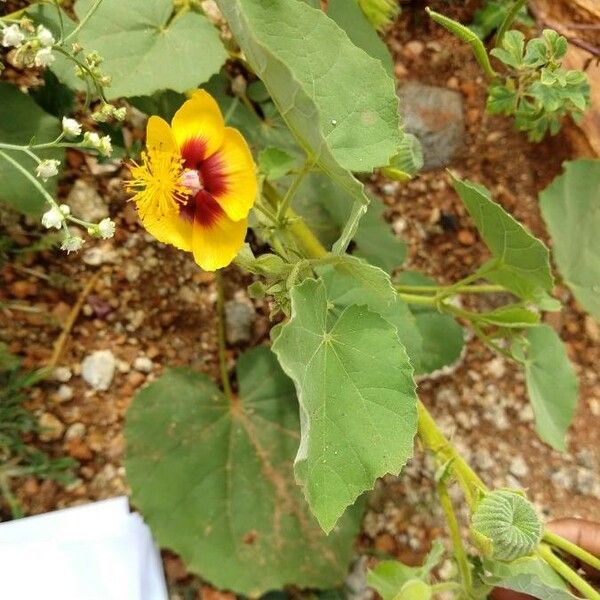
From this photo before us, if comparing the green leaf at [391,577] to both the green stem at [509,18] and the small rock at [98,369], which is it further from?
the green stem at [509,18]

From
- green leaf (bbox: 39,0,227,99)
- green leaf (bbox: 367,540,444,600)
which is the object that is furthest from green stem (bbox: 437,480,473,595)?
green leaf (bbox: 39,0,227,99)

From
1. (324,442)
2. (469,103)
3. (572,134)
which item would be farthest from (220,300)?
(572,134)

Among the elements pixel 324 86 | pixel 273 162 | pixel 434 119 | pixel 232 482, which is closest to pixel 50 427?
pixel 232 482

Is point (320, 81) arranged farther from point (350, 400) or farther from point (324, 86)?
point (350, 400)

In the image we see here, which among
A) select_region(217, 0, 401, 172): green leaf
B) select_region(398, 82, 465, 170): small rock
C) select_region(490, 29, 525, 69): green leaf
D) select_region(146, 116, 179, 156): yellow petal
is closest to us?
select_region(217, 0, 401, 172): green leaf

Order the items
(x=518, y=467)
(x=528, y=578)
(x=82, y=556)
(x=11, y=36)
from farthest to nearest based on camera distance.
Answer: (x=518, y=467)
(x=82, y=556)
(x=528, y=578)
(x=11, y=36)

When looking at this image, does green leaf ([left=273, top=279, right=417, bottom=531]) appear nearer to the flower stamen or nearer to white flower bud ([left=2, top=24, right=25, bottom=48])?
the flower stamen

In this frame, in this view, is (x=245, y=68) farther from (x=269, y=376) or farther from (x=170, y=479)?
(x=170, y=479)
